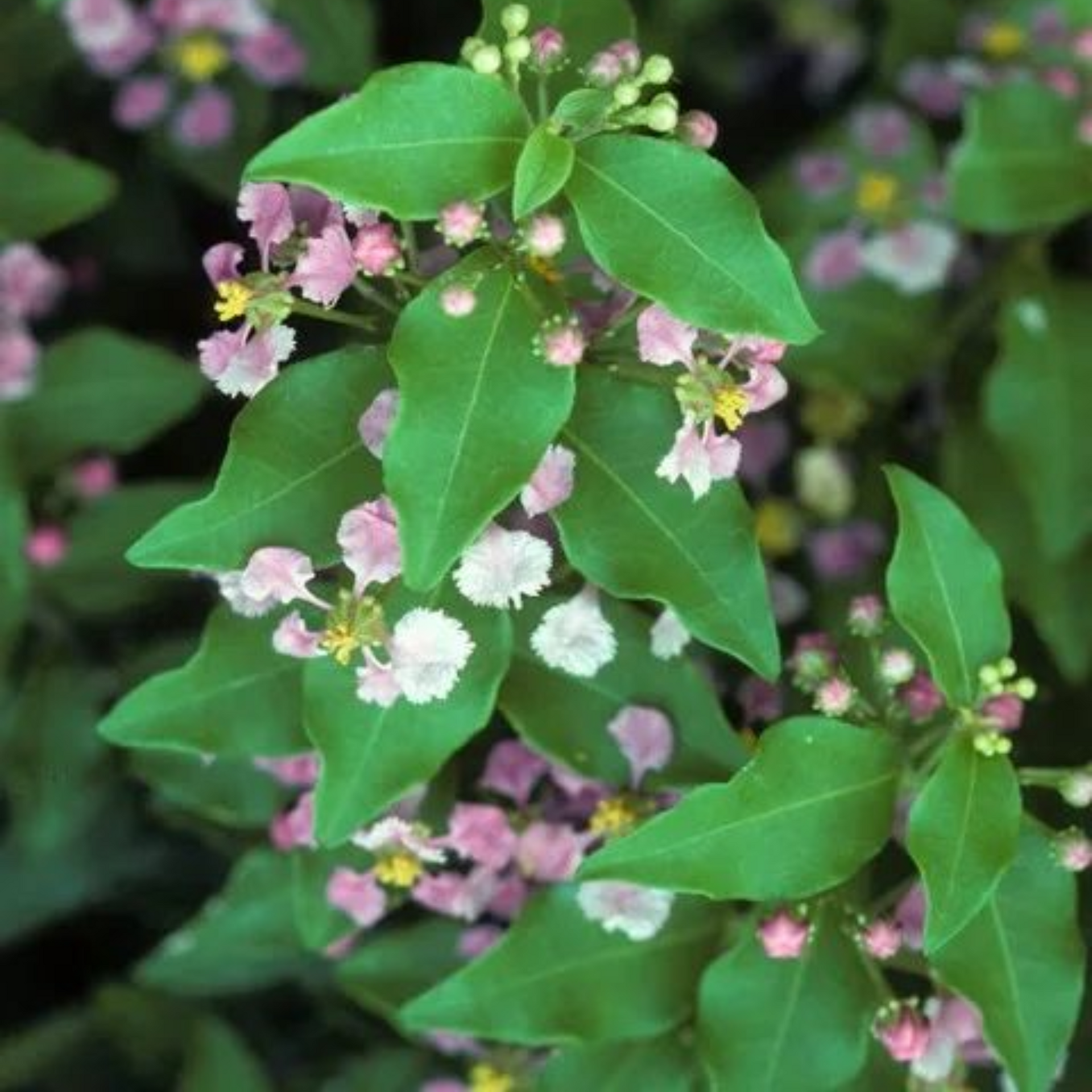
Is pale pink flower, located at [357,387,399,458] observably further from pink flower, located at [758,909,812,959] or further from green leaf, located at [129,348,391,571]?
pink flower, located at [758,909,812,959]

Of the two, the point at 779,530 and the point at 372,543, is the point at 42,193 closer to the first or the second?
the point at 372,543

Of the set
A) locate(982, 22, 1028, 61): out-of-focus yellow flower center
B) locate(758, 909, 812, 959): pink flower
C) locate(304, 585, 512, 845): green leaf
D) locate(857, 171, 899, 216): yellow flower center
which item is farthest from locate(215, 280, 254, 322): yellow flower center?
locate(982, 22, 1028, 61): out-of-focus yellow flower center

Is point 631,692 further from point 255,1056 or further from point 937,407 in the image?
point 255,1056

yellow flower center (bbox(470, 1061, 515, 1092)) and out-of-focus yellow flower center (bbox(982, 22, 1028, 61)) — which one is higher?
out-of-focus yellow flower center (bbox(982, 22, 1028, 61))

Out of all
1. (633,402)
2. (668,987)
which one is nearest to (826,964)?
(668,987)

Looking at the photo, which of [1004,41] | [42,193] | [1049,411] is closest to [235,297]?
[42,193]
